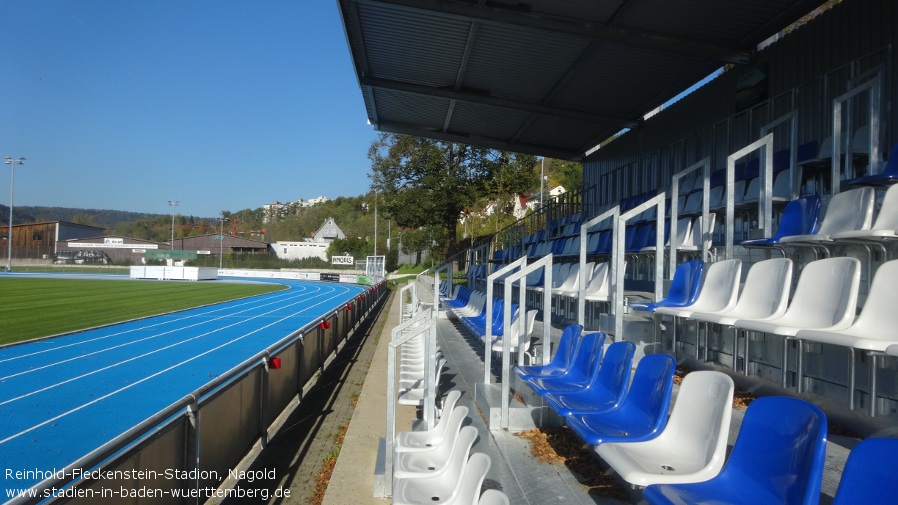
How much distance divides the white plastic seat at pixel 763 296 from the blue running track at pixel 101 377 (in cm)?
619

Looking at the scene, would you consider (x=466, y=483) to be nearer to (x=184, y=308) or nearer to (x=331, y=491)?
(x=331, y=491)

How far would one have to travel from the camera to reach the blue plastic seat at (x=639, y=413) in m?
3.12

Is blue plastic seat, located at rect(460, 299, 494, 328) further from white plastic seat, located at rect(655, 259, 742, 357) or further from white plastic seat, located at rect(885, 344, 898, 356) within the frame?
white plastic seat, located at rect(885, 344, 898, 356)

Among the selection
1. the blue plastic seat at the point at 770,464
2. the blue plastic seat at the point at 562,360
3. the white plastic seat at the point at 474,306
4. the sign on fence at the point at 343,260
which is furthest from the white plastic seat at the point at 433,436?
the sign on fence at the point at 343,260

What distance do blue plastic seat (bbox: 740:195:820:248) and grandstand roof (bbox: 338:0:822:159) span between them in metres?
3.57

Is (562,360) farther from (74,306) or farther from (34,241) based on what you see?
(34,241)

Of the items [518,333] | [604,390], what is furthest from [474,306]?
[604,390]

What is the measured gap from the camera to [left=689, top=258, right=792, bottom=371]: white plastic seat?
4.19 m

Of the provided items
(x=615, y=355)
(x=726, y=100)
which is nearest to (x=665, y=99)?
(x=726, y=100)

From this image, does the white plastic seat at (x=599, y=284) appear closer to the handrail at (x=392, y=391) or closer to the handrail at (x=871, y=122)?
the handrail at (x=871, y=122)

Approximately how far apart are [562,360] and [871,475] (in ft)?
10.8

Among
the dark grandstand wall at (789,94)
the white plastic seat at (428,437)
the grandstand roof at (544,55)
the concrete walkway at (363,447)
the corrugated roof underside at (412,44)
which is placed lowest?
the concrete walkway at (363,447)

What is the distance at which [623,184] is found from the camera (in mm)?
13641

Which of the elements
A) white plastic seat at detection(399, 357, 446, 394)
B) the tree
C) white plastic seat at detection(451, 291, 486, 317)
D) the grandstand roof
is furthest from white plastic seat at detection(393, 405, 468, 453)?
the tree
